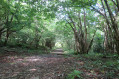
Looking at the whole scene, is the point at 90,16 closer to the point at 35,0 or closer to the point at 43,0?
the point at 43,0

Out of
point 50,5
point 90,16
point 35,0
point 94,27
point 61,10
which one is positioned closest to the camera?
point 35,0

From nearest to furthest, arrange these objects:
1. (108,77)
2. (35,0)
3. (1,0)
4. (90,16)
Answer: (108,77), (35,0), (1,0), (90,16)

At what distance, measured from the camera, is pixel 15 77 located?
371cm

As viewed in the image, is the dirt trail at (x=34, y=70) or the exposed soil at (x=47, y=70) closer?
the exposed soil at (x=47, y=70)

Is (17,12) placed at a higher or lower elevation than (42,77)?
higher

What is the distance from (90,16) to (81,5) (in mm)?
5469

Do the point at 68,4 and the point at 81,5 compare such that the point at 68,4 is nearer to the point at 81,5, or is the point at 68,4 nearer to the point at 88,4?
the point at 81,5

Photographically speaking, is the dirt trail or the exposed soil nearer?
the exposed soil

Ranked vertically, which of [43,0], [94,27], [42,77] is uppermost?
[43,0]

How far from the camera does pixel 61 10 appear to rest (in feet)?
31.4

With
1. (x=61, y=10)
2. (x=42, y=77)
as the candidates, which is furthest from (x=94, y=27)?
(x=42, y=77)

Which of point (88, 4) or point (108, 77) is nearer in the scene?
point (108, 77)

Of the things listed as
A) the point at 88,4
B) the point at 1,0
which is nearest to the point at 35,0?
the point at 1,0

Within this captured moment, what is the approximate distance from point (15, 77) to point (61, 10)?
26.8 feet
